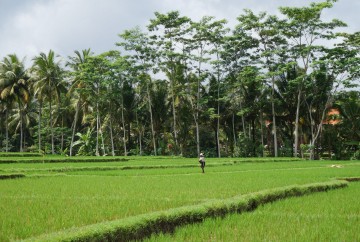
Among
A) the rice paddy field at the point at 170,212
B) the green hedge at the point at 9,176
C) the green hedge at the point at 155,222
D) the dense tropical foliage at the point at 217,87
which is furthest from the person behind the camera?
the dense tropical foliage at the point at 217,87

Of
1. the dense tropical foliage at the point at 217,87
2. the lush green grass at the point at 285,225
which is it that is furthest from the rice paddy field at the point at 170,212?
the dense tropical foliage at the point at 217,87

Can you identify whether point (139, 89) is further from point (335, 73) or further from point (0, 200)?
point (0, 200)

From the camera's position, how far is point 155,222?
5574mm

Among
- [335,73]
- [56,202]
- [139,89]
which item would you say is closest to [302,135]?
[335,73]

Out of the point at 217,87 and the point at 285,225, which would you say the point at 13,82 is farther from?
the point at 285,225

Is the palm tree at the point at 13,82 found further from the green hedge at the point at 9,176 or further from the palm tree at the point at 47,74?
the green hedge at the point at 9,176

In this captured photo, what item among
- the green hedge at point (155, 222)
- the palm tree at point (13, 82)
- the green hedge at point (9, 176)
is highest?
the palm tree at point (13, 82)

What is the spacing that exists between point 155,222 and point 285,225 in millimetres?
1776

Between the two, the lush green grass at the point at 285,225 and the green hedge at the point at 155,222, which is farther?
the lush green grass at the point at 285,225

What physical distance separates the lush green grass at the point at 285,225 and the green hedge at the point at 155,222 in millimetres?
225

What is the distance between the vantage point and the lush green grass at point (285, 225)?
5008 millimetres

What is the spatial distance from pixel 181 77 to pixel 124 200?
25137 millimetres

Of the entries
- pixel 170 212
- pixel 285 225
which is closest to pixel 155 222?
pixel 170 212

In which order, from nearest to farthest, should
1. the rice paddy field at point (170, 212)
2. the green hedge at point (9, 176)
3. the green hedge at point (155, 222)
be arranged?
the green hedge at point (155, 222)
the rice paddy field at point (170, 212)
the green hedge at point (9, 176)
